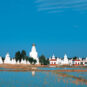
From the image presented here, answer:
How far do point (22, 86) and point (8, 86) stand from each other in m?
1.61

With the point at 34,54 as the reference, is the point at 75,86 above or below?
below

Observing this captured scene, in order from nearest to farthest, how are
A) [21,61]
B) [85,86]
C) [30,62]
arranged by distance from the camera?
[85,86], [21,61], [30,62]

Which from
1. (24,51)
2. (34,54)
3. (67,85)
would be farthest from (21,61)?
(67,85)

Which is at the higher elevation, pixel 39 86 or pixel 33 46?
pixel 33 46

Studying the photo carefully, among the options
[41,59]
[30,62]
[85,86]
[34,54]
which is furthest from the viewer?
[34,54]

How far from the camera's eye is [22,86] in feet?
100

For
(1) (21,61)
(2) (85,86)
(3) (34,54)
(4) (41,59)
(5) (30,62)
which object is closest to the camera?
(2) (85,86)

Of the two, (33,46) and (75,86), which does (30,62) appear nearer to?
(33,46)

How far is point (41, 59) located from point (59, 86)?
11573 cm

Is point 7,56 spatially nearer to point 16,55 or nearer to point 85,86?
point 16,55

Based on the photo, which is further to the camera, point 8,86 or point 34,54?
point 34,54

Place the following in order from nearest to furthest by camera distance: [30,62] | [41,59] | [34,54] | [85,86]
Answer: [85,86]
[30,62]
[41,59]
[34,54]

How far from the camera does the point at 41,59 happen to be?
146250mm

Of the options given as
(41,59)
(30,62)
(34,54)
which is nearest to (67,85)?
(30,62)
